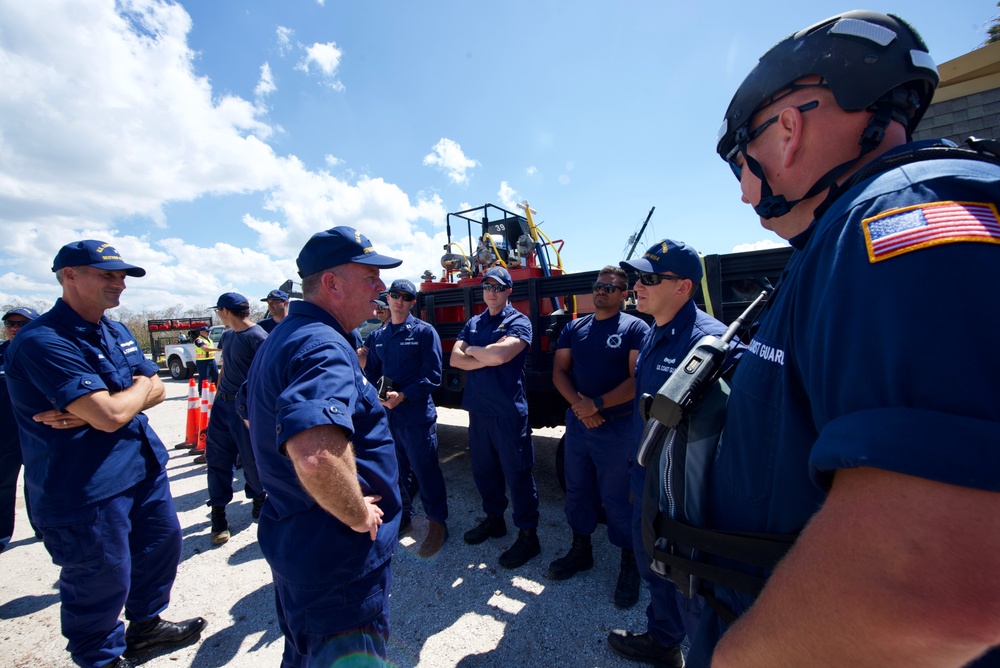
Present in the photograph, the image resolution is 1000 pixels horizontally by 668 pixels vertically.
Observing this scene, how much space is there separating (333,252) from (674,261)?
1820mm

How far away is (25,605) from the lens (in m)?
3.21

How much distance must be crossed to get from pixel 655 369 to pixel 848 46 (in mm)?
1628

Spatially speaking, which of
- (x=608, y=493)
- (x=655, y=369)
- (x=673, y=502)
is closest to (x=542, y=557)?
(x=608, y=493)

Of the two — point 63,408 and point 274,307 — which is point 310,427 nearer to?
point 63,408

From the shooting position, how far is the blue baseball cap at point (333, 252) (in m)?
1.88

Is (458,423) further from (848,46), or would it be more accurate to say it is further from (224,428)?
(848,46)

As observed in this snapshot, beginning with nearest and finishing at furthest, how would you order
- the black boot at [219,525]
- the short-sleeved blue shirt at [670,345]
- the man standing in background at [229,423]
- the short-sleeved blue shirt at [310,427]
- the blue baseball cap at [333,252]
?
the short-sleeved blue shirt at [310,427]
the blue baseball cap at [333,252]
the short-sleeved blue shirt at [670,345]
the black boot at [219,525]
the man standing in background at [229,423]

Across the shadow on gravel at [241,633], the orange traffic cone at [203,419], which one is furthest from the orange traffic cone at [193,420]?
the shadow on gravel at [241,633]

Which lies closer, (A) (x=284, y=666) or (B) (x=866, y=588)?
(B) (x=866, y=588)

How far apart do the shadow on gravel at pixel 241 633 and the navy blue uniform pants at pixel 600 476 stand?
2162 millimetres

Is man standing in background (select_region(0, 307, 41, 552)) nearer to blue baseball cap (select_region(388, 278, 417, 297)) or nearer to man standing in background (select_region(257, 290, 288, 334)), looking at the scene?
man standing in background (select_region(257, 290, 288, 334))

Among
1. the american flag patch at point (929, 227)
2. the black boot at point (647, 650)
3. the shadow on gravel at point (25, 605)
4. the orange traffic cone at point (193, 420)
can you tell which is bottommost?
the black boot at point (647, 650)

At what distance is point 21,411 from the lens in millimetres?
2316

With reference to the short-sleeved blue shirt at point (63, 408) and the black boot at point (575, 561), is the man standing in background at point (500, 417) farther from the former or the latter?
the short-sleeved blue shirt at point (63, 408)
